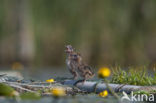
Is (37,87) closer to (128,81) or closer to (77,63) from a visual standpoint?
(77,63)

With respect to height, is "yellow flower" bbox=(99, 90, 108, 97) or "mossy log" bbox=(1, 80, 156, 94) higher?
"mossy log" bbox=(1, 80, 156, 94)

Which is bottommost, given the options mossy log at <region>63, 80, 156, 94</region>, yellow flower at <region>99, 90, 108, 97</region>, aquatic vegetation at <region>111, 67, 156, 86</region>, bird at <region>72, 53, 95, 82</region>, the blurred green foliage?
yellow flower at <region>99, 90, 108, 97</region>

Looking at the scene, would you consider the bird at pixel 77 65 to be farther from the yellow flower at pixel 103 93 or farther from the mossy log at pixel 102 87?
the yellow flower at pixel 103 93

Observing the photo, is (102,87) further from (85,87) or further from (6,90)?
(6,90)

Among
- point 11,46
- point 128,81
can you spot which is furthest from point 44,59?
A: point 128,81

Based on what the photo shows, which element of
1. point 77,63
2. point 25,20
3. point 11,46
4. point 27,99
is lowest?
point 27,99

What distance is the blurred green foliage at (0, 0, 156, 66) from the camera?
1841cm

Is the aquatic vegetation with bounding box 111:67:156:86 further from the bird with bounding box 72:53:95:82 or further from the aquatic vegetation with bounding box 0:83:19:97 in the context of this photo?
the aquatic vegetation with bounding box 0:83:19:97

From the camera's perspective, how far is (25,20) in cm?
1953

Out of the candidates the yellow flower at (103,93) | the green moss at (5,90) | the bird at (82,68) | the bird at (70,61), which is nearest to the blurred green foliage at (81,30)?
the bird at (70,61)

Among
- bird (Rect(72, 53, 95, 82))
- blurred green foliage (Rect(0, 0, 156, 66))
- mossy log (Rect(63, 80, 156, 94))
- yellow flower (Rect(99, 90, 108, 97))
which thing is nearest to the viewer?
yellow flower (Rect(99, 90, 108, 97))

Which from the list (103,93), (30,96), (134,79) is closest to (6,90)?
(30,96)

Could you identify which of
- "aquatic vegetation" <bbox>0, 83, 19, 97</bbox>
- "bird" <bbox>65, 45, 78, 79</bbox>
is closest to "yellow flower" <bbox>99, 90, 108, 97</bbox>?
"bird" <bbox>65, 45, 78, 79</bbox>

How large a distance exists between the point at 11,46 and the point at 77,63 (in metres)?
12.9
